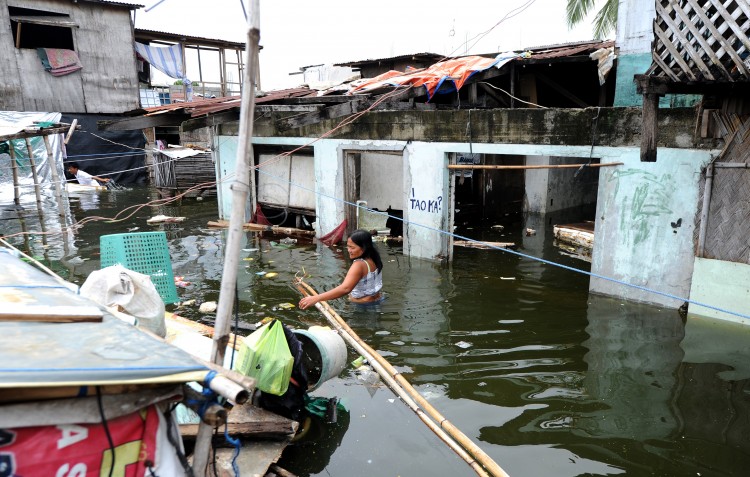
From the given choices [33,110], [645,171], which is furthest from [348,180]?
[33,110]

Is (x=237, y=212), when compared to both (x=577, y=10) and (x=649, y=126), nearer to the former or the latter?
(x=649, y=126)

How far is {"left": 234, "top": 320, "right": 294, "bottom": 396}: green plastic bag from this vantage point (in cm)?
416

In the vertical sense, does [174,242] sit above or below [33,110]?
below

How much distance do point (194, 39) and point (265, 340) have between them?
2196 cm

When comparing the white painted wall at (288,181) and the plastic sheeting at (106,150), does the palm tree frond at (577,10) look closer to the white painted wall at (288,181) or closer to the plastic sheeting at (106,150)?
the white painted wall at (288,181)

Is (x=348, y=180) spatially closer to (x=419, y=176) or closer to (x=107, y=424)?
(x=419, y=176)

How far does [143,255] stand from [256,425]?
12.5 ft

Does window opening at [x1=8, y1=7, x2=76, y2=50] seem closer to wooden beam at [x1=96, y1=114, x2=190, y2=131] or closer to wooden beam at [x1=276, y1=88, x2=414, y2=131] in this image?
wooden beam at [x1=96, y1=114, x2=190, y2=131]

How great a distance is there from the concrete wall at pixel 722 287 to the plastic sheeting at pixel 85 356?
7152 mm

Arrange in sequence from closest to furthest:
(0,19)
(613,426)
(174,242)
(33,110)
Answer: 1. (613,426)
2. (174,242)
3. (0,19)
4. (33,110)

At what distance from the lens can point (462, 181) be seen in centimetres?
1495

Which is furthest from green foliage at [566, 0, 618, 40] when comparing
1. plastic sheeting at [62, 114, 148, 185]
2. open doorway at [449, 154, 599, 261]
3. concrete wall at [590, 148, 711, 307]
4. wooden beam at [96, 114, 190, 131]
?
plastic sheeting at [62, 114, 148, 185]

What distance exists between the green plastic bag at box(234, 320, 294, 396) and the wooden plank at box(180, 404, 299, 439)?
20cm

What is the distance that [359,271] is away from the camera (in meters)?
6.68
